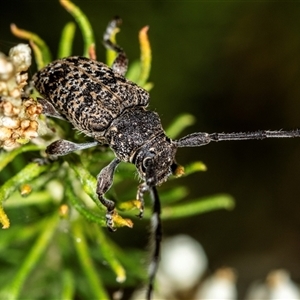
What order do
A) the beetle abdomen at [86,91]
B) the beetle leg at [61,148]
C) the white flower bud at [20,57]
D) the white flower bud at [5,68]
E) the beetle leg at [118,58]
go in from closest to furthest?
the white flower bud at [5,68], the white flower bud at [20,57], the beetle leg at [61,148], the beetle abdomen at [86,91], the beetle leg at [118,58]

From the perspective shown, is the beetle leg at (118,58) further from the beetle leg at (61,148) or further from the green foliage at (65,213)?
the beetle leg at (61,148)

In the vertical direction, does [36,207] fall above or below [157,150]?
below

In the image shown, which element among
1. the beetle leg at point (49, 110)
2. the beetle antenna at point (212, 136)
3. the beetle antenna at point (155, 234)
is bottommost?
the beetle antenna at point (155, 234)

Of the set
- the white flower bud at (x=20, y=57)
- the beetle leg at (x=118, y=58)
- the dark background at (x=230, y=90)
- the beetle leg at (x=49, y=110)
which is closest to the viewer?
the white flower bud at (x=20, y=57)

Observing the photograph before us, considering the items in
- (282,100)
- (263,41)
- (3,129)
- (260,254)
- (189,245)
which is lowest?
(260,254)

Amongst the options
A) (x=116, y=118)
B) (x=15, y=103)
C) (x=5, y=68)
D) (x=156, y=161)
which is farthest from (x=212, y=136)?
(x=5, y=68)

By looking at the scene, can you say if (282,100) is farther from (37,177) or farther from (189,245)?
(37,177)

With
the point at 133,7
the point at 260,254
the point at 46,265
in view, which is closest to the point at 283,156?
the point at 260,254

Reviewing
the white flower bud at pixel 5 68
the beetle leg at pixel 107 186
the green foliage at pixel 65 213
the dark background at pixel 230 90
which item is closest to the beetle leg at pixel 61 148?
the green foliage at pixel 65 213
